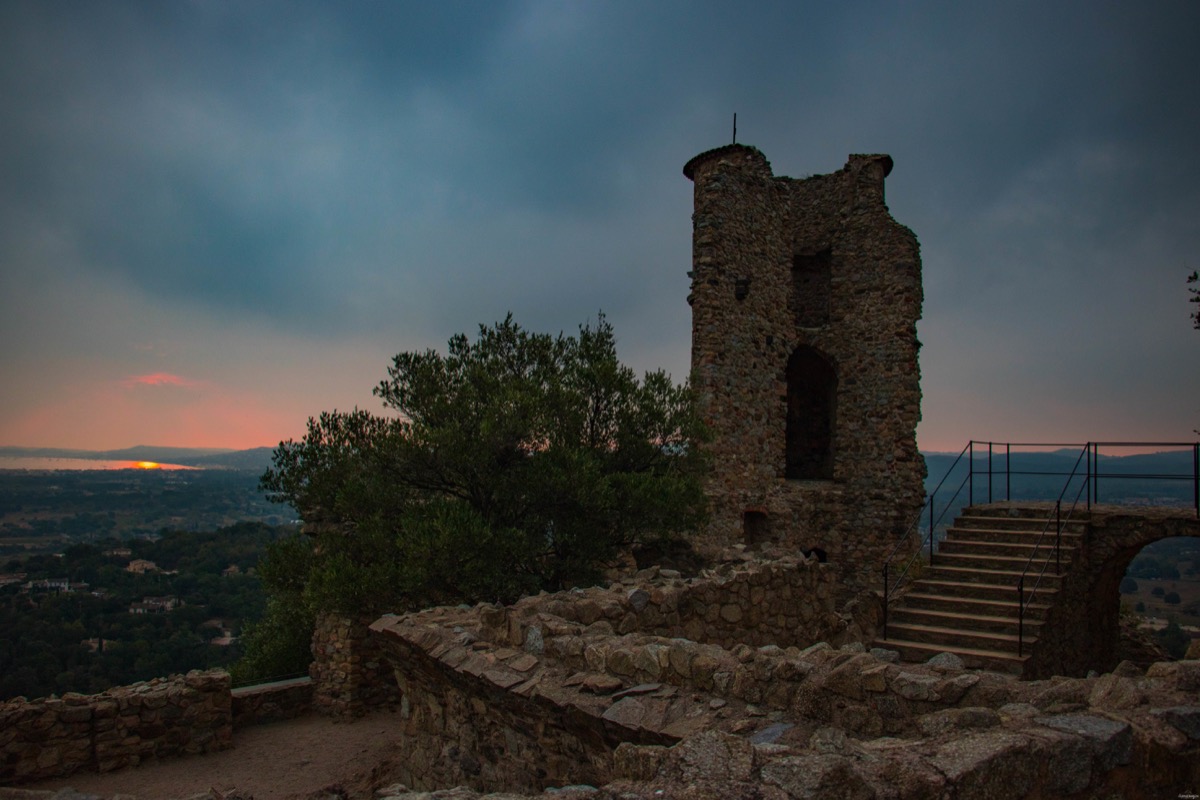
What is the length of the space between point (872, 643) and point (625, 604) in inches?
211

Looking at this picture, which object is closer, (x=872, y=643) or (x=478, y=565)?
(x=478, y=565)

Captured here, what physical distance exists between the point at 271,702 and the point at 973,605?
38.1 ft

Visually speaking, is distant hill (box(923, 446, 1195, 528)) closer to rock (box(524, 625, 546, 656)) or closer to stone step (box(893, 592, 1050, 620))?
stone step (box(893, 592, 1050, 620))

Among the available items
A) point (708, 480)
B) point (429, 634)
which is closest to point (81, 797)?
point (429, 634)

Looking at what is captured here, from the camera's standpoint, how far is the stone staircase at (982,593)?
388 inches

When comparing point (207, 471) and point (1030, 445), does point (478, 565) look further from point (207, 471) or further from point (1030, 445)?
point (207, 471)

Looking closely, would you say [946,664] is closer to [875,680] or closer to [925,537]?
[875,680]

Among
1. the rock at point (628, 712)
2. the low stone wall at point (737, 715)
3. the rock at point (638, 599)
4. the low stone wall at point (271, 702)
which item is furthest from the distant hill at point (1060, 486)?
the low stone wall at point (271, 702)

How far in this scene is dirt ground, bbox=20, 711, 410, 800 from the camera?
27.7ft

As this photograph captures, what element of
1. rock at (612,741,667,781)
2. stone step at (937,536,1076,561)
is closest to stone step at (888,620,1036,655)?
stone step at (937,536,1076,561)

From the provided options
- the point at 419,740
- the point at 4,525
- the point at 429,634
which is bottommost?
the point at 4,525

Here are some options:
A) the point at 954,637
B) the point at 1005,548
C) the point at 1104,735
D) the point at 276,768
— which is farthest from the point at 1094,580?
the point at 276,768

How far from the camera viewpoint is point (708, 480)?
14.7 metres

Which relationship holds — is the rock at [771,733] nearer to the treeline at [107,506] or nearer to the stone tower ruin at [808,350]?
the stone tower ruin at [808,350]
